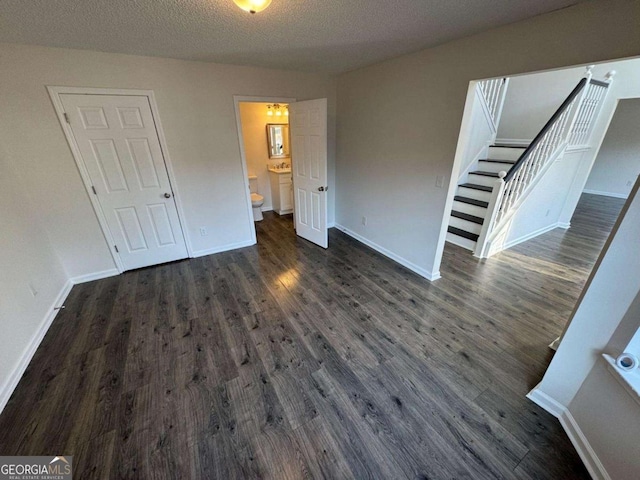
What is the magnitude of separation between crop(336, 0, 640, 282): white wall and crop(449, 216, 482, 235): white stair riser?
1.20 meters

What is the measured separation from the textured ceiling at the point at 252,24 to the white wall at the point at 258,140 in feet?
6.98

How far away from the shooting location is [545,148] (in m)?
3.44

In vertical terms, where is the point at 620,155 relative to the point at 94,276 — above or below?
above

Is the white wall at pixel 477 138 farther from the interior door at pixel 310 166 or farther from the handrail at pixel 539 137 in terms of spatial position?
the interior door at pixel 310 166

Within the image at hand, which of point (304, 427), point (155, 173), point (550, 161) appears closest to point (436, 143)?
point (550, 161)

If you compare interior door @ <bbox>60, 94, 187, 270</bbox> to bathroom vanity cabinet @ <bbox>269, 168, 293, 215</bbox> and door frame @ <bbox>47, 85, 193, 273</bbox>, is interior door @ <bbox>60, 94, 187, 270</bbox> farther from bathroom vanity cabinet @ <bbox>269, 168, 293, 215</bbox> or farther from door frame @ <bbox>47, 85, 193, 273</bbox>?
bathroom vanity cabinet @ <bbox>269, 168, 293, 215</bbox>

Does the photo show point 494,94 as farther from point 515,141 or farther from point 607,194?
point 607,194

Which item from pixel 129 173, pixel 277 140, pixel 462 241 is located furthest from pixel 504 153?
pixel 129 173

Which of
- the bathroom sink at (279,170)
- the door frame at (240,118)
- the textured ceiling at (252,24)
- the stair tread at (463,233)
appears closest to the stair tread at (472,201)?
the stair tread at (463,233)

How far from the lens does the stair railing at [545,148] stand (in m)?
3.22

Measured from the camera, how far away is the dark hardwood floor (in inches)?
53.2

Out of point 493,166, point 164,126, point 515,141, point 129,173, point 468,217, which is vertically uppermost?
point 164,126

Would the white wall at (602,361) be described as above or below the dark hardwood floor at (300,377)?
above

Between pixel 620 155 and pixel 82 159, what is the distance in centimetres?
1073
